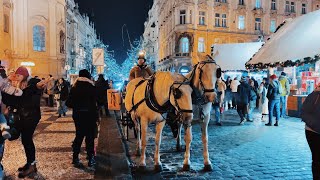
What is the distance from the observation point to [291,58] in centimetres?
674

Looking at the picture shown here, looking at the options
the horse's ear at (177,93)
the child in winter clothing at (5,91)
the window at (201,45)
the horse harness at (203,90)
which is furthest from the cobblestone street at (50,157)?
the window at (201,45)

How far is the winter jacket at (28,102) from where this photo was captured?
238 inches

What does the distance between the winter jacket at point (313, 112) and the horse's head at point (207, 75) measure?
1.61 m

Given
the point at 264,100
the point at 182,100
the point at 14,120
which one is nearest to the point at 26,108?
the point at 14,120

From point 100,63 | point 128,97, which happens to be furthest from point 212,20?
point 128,97

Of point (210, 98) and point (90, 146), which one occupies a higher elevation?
point (210, 98)

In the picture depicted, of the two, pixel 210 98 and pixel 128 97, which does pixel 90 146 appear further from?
pixel 210 98

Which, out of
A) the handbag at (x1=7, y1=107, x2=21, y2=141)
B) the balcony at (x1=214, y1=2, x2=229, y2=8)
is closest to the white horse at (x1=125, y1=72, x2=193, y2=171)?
the handbag at (x1=7, y1=107, x2=21, y2=141)

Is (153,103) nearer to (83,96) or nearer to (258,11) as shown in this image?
(83,96)

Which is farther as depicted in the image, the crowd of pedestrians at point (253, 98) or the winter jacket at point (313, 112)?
the crowd of pedestrians at point (253, 98)

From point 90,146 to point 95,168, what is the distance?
1.82 ft

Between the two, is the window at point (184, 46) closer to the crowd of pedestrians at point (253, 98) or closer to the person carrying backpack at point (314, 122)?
the crowd of pedestrians at point (253, 98)

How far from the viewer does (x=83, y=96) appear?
6953 millimetres

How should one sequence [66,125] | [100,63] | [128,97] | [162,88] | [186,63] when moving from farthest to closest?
[186,63] < [100,63] < [66,125] < [128,97] < [162,88]
